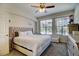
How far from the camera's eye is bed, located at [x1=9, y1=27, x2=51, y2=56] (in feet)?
6.21

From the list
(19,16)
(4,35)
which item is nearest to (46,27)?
(19,16)

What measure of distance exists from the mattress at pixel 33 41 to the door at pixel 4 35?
0.57 ft

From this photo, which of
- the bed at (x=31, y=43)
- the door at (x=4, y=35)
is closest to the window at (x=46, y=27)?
the bed at (x=31, y=43)

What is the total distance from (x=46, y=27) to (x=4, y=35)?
773 mm

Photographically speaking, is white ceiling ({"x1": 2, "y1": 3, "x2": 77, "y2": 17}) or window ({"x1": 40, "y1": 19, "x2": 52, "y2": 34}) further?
window ({"x1": 40, "y1": 19, "x2": 52, "y2": 34})

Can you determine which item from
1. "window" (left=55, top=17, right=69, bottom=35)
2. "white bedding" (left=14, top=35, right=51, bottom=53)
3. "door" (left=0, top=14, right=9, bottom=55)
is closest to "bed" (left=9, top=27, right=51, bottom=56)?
"white bedding" (left=14, top=35, right=51, bottom=53)

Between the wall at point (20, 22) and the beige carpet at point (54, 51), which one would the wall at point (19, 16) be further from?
the beige carpet at point (54, 51)

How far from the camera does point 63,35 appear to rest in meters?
2.04

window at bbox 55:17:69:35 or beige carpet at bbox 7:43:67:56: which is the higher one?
window at bbox 55:17:69:35

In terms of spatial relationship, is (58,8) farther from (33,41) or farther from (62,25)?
(33,41)

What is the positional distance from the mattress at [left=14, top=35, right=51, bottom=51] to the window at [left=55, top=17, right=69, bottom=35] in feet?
0.82

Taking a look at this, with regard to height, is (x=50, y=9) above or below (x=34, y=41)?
above

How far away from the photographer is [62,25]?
6.67 ft

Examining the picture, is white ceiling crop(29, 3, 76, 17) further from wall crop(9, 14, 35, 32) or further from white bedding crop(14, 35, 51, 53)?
white bedding crop(14, 35, 51, 53)
